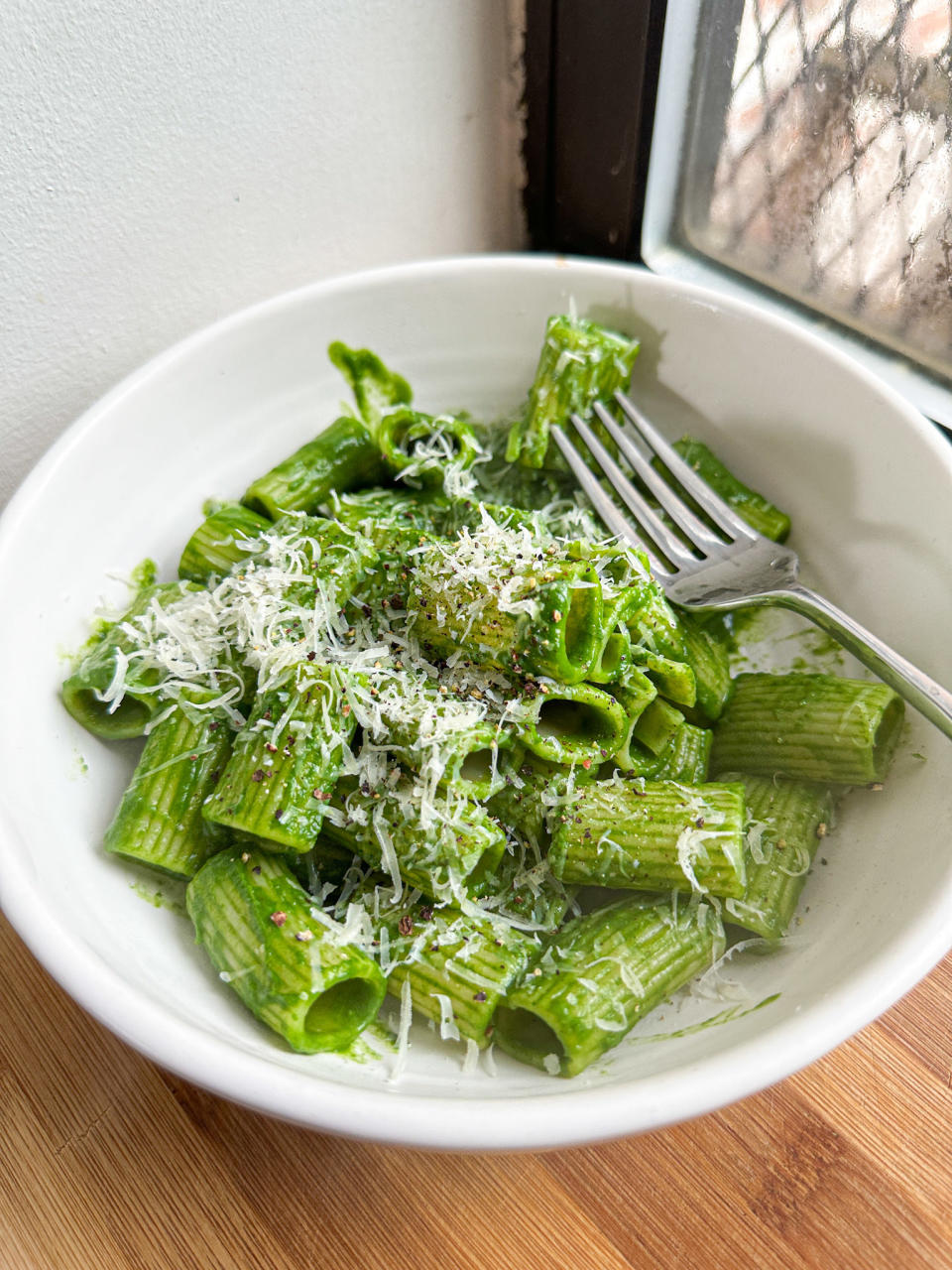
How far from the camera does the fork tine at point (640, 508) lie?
147 cm

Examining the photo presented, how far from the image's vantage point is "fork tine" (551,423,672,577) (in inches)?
57.6

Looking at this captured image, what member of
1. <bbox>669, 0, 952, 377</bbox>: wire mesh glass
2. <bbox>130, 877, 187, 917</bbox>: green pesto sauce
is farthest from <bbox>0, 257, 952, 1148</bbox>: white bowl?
<bbox>669, 0, 952, 377</bbox>: wire mesh glass

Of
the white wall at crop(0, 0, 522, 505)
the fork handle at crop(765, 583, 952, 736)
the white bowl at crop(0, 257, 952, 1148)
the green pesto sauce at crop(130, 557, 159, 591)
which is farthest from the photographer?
the green pesto sauce at crop(130, 557, 159, 591)

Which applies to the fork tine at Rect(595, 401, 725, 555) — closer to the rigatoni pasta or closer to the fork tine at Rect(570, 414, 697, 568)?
the fork tine at Rect(570, 414, 697, 568)

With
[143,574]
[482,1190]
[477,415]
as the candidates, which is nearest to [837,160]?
[477,415]

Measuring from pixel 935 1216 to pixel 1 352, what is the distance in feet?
5.40

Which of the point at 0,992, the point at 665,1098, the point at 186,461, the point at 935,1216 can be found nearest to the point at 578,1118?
the point at 665,1098

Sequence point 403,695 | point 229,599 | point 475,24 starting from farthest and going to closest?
point 475,24
point 229,599
point 403,695

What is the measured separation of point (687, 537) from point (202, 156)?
964 millimetres

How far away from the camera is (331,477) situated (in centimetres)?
156

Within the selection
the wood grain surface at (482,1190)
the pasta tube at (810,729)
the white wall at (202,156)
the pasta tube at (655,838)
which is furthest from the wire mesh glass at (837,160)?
the wood grain surface at (482,1190)

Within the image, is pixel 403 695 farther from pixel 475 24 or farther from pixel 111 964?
pixel 475 24

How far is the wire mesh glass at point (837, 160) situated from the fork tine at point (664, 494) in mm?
463

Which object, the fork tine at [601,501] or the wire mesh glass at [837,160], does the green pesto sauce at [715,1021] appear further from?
the wire mesh glass at [837,160]
